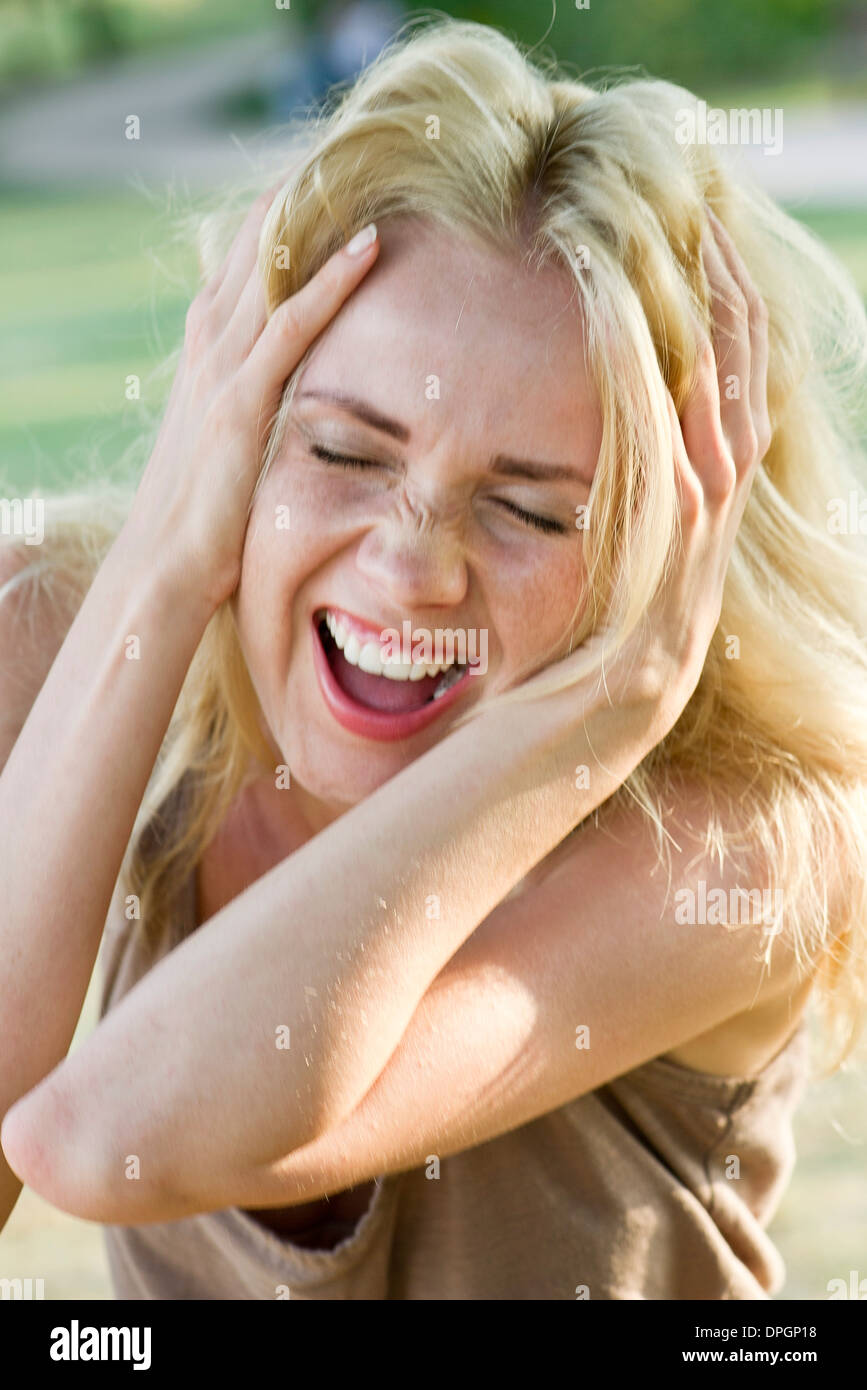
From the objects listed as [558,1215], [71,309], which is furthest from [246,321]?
[71,309]

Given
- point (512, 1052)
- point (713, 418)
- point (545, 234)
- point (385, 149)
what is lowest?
point (512, 1052)

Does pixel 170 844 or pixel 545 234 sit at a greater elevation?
pixel 545 234

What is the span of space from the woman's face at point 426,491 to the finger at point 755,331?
9.8 inches

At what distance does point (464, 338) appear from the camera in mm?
1959

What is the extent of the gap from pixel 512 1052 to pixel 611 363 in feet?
2.67

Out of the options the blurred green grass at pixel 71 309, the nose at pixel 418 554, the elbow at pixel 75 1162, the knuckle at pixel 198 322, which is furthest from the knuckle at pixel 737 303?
the blurred green grass at pixel 71 309

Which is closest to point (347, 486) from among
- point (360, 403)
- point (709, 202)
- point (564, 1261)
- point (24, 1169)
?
point (360, 403)

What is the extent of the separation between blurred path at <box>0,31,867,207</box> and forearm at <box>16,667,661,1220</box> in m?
13.7

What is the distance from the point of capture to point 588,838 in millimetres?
2141

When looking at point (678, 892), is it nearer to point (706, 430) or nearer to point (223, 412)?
point (706, 430)

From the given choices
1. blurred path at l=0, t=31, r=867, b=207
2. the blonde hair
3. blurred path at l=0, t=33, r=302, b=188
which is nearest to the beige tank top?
the blonde hair

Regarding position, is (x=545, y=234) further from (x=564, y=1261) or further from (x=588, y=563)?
(x=564, y=1261)

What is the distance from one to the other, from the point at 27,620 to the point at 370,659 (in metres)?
0.63

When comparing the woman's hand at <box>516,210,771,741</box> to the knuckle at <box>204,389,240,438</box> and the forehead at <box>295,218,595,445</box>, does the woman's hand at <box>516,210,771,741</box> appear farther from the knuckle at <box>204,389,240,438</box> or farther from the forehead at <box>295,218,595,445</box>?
the knuckle at <box>204,389,240,438</box>
